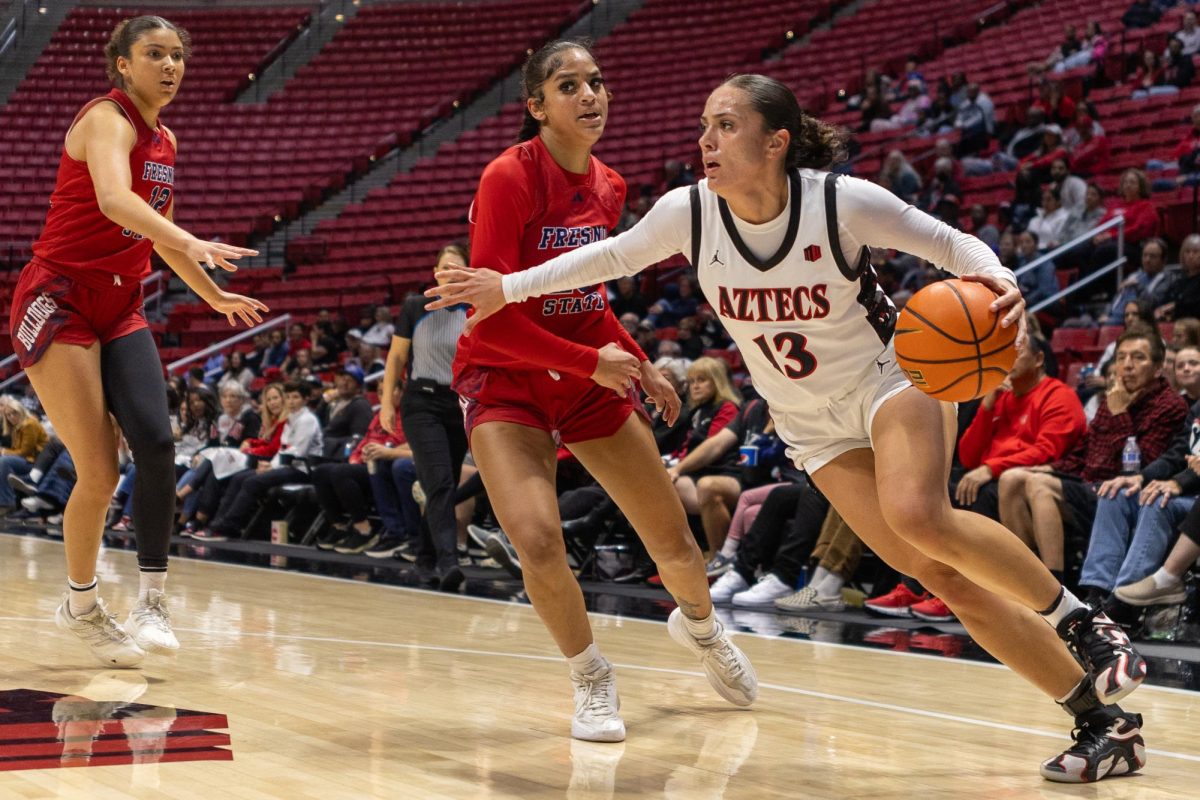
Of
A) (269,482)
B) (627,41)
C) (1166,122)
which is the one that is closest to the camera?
(269,482)

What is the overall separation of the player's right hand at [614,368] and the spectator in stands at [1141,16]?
12.8 meters

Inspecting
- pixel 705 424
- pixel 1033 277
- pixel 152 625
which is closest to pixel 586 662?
pixel 152 625

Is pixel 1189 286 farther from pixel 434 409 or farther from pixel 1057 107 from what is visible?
pixel 1057 107

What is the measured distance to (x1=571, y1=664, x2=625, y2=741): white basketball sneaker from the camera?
137 inches

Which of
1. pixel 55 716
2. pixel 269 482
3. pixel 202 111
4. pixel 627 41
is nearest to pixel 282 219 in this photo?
pixel 202 111

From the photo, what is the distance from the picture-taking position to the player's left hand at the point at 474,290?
10.8ft

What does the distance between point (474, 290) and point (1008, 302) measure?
4.00 ft

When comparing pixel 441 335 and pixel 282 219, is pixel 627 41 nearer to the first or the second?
pixel 282 219

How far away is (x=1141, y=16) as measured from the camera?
14438 mm

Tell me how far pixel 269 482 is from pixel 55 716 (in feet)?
22.2

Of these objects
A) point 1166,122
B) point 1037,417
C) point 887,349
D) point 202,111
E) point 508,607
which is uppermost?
point 202,111

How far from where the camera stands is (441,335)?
7.37m

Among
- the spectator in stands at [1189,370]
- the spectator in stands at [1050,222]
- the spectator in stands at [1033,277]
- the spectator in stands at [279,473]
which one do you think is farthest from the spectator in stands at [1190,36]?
the spectator in stands at [279,473]

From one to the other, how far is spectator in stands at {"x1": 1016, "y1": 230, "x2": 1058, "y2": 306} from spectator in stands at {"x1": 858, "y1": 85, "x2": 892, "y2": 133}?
5.74 m
